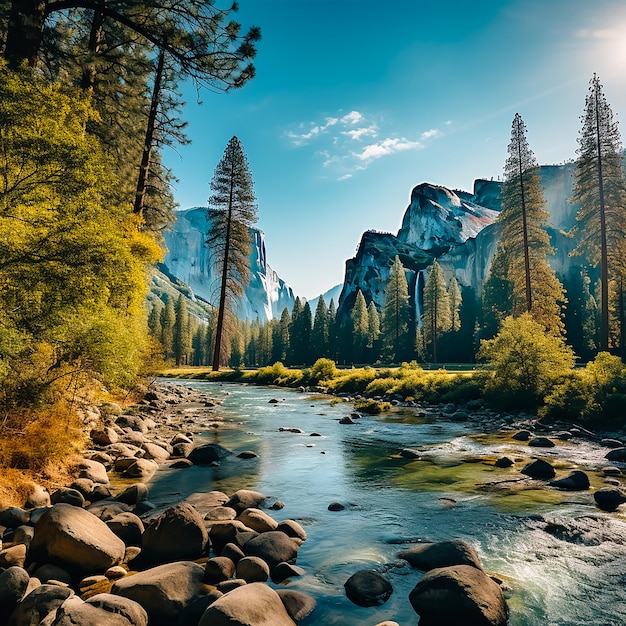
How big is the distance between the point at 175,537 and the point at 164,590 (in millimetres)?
1404

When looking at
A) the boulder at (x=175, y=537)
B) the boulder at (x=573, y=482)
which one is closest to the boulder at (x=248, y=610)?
the boulder at (x=175, y=537)

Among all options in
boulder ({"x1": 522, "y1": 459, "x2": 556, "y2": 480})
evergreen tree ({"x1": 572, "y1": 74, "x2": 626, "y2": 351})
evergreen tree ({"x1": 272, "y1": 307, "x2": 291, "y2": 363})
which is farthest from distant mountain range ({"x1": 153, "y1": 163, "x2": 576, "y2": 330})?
boulder ({"x1": 522, "y1": 459, "x2": 556, "y2": 480})

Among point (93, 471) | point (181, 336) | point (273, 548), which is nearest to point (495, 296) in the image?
point (93, 471)

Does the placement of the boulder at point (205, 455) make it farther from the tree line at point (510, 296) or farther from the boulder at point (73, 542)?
the tree line at point (510, 296)

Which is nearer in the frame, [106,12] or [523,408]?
[106,12]

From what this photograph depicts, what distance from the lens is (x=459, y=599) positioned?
4195 millimetres

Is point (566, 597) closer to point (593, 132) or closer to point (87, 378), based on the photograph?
point (87, 378)

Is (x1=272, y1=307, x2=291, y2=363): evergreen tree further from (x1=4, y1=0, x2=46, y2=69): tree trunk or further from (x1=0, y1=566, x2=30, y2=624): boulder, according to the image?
(x1=0, y1=566, x2=30, y2=624): boulder

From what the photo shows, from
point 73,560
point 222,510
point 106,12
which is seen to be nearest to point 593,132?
point 106,12

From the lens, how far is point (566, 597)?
4754 mm

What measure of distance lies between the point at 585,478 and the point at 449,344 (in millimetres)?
69191

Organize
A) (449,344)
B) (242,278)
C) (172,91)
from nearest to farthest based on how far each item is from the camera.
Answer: (172,91) → (242,278) → (449,344)

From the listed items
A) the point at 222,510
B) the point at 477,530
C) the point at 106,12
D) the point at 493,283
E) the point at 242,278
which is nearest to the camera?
the point at 477,530

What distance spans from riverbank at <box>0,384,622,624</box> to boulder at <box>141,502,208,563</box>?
0.92ft
